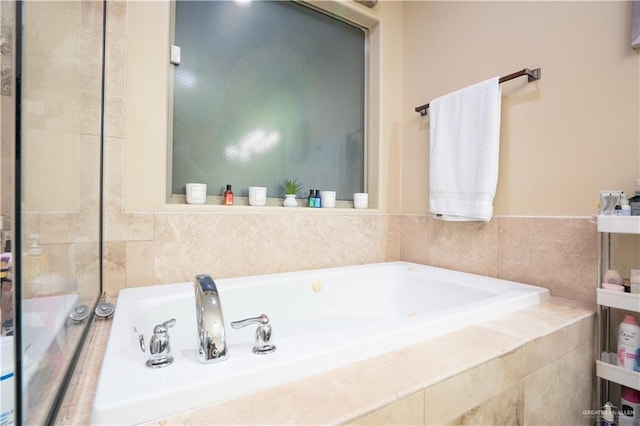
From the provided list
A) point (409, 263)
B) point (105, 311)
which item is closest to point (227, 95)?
point (105, 311)

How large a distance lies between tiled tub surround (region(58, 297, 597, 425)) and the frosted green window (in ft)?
3.27

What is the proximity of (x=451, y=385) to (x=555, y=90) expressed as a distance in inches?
52.5

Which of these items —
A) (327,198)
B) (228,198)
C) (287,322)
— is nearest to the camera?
(287,322)

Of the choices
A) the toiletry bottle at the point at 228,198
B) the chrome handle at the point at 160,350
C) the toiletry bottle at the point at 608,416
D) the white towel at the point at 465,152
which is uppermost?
the white towel at the point at 465,152

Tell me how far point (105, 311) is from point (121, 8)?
1278 mm

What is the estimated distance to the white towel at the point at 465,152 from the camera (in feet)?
4.84

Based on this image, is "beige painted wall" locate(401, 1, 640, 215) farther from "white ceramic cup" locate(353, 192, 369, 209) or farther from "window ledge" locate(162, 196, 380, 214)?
"window ledge" locate(162, 196, 380, 214)

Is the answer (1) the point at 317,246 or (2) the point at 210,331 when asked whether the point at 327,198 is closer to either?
(1) the point at 317,246

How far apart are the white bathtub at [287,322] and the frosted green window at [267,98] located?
59 centimetres

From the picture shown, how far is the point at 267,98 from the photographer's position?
5.92 feet

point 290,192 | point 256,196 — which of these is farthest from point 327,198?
point 256,196

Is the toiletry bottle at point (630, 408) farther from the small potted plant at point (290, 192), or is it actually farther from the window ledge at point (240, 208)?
the small potted plant at point (290, 192)

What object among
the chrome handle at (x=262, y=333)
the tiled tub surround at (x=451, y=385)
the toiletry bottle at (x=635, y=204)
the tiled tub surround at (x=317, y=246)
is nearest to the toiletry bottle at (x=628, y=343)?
the tiled tub surround at (x=451, y=385)

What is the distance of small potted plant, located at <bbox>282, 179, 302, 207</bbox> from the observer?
175cm
